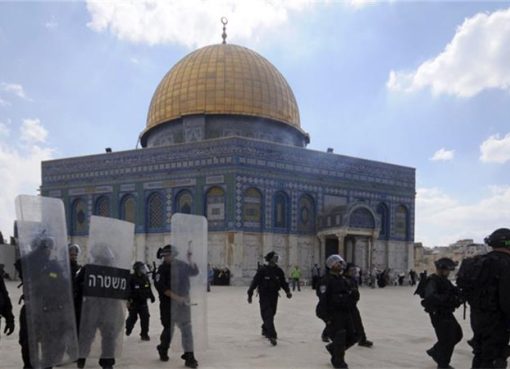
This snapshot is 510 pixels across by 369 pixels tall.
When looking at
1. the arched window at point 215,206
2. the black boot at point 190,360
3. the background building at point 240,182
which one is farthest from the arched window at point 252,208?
the black boot at point 190,360

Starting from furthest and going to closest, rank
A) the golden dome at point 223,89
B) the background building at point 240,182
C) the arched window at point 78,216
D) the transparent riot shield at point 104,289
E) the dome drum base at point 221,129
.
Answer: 1. the arched window at point 78,216
2. the golden dome at point 223,89
3. the dome drum base at point 221,129
4. the background building at point 240,182
5. the transparent riot shield at point 104,289

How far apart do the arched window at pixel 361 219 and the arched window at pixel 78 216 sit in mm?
15509

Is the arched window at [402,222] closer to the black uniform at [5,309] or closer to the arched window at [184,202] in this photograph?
the arched window at [184,202]

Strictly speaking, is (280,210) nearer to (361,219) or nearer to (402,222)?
(361,219)

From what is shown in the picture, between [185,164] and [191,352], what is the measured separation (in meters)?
22.8

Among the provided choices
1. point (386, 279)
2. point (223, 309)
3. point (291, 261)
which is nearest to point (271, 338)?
point (223, 309)

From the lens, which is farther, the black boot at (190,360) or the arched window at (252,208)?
the arched window at (252,208)

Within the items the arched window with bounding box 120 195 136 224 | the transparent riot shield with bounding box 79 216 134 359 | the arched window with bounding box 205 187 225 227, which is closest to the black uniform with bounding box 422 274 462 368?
the transparent riot shield with bounding box 79 216 134 359

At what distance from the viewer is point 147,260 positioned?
3052cm

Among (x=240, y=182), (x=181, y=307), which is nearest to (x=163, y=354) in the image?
(x=181, y=307)

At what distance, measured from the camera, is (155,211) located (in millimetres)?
31031

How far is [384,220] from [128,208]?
15127mm

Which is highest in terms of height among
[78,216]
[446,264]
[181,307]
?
[78,216]

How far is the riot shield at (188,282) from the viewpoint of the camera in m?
7.52
